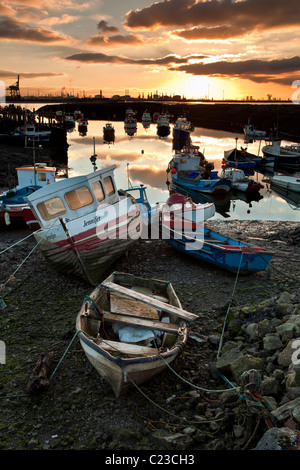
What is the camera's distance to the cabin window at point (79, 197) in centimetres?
1235

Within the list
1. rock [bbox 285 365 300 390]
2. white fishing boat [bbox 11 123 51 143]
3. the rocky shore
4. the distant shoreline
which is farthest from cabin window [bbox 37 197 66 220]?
the distant shoreline

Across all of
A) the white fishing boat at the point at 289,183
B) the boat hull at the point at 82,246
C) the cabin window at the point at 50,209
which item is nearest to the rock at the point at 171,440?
the boat hull at the point at 82,246

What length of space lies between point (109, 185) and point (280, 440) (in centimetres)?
1078

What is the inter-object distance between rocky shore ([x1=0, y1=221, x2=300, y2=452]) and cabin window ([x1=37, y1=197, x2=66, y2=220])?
2.52m

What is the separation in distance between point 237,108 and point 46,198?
14114cm

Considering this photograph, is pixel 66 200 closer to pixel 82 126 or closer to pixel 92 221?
pixel 92 221

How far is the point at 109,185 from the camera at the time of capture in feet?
45.7

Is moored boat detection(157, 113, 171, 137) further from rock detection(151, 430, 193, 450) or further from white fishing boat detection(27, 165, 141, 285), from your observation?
rock detection(151, 430, 193, 450)

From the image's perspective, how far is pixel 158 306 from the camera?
28.1ft

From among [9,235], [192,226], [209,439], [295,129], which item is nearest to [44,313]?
[209,439]

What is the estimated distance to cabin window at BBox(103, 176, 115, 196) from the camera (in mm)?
13625

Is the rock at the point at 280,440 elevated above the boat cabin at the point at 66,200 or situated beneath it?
situated beneath

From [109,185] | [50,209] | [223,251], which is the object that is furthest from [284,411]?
[109,185]

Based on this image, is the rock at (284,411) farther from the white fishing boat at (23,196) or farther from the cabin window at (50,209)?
the white fishing boat at (23,196)
